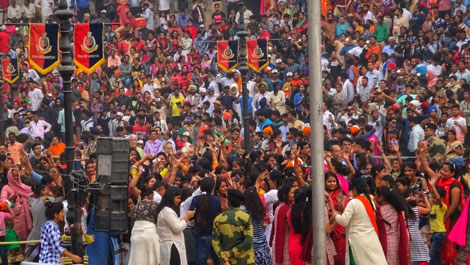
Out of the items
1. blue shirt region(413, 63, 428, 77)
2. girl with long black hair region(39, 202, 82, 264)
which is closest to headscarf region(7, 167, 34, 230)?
girl with long black hair region(39, 202, 82, 264)

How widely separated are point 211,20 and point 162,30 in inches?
59.8

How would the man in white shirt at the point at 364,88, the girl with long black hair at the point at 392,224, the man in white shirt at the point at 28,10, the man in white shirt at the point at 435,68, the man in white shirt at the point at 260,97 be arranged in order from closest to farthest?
the girl with long black hair at the point at 392,224 → the man in white shirt at the point at 435,68 → the man in white shirt at the point at 364,88 → the man in white shirt at the point at 260,97 → the man in white shirt at the point at 28,10

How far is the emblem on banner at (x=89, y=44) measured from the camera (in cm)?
2345

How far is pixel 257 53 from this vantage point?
30766mm

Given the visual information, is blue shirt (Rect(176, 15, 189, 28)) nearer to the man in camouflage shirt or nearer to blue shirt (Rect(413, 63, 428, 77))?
blue shirt (Rect(413, 63, 428, 77))

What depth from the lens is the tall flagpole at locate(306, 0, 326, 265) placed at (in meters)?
15.7

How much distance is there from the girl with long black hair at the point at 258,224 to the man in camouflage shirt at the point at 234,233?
104 cm

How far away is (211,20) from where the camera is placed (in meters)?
40.6

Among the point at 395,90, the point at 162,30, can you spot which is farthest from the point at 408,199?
the point at 162,30

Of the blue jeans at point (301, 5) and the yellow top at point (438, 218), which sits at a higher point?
the blue jeans at point (301, 5)

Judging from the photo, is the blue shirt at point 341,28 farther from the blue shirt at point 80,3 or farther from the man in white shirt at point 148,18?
the blue shirt at point 80,3

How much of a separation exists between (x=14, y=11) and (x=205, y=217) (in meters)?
24.8

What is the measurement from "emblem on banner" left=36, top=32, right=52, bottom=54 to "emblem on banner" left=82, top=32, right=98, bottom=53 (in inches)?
33.2

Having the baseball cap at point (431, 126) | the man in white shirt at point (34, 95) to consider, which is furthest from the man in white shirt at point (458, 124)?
the man in white shirt at point (34, 95)
